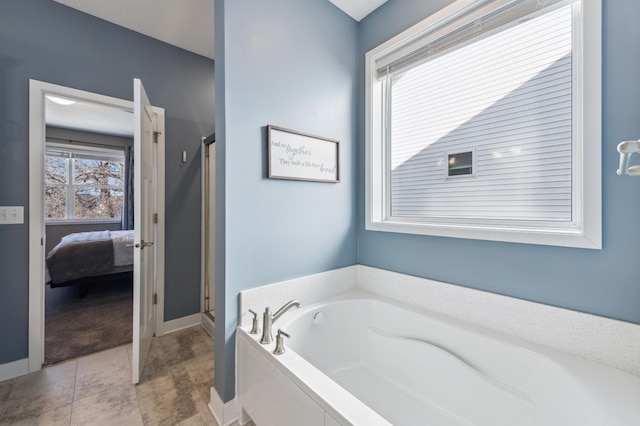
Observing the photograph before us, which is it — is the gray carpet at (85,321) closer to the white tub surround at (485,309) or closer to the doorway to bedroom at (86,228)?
the doorway to bedroom at (86,228)

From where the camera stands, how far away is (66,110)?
13.0 feet

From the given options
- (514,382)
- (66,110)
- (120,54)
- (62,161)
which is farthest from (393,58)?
(62,161)

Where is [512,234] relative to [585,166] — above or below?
below

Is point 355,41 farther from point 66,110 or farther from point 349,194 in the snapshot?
point 66,110

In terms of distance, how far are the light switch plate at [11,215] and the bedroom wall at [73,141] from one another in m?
3.75

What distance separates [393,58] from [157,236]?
2.52 metres

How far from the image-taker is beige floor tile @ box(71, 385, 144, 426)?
4.85ft

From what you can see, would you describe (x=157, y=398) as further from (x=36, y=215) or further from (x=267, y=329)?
(x=36, y=215)

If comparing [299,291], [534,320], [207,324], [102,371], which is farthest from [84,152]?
[534,320]

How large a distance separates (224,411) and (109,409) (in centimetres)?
72

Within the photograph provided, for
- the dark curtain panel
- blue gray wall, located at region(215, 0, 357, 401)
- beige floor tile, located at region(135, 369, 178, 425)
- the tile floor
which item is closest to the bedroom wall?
the dark curtain panel

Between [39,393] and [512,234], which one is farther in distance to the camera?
[39,393]

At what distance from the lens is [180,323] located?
2615 mm

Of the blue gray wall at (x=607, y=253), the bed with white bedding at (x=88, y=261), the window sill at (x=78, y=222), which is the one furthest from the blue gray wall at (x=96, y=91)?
the window sill at (x=78, y=222)
